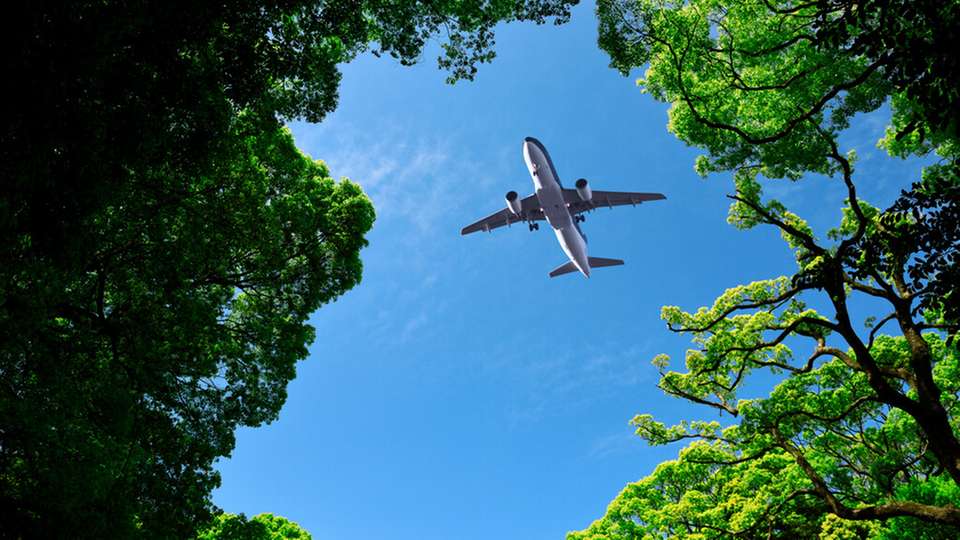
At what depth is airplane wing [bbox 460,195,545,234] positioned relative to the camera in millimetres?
26927

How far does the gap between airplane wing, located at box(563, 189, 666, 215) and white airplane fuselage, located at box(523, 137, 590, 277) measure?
1.92 ft

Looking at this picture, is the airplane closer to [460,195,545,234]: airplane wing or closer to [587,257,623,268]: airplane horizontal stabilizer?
[460,195,545,234]: airplane wing

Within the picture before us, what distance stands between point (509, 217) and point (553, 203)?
10.8ft

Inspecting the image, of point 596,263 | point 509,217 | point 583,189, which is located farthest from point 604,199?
point 596,263

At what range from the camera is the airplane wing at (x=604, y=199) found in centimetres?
2653

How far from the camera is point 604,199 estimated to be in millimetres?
27516

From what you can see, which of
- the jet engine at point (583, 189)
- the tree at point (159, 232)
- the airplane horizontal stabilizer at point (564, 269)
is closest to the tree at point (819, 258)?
the tree at point (159, 232)

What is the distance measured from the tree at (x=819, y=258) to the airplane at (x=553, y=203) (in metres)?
12.9

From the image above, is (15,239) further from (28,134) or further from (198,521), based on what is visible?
(198,521)

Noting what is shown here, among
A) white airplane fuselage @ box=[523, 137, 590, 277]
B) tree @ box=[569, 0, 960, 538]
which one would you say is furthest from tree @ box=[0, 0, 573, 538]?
white airplane fuselage @ box=[523, 137, 590, 277]

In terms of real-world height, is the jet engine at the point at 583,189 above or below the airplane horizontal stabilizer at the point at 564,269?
below

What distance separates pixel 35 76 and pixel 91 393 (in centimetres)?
457

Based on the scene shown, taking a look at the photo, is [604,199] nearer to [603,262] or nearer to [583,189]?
[583,189]

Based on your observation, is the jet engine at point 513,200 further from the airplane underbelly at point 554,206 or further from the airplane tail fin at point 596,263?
the airplane tail fin at point 596,263
